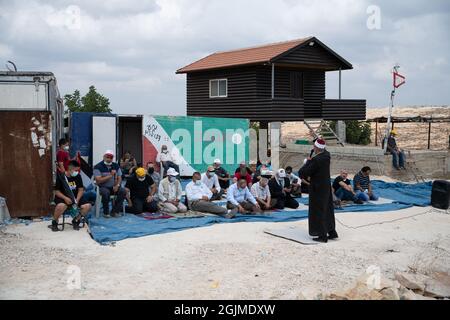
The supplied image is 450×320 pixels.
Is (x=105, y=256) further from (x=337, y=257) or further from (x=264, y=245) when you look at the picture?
(x=337, y=257)

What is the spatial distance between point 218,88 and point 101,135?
10436 mm

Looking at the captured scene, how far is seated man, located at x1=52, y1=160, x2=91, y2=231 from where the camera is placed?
9.44 metres

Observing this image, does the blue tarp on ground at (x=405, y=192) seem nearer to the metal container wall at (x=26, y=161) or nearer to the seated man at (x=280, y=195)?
the seated man at (x=280, y=195)

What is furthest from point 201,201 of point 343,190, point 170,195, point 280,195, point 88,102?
point 88,102

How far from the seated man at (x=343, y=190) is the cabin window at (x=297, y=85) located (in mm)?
11779

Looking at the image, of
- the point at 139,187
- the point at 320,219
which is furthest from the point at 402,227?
the point at 139,187

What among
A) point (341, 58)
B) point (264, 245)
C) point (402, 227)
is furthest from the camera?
point (341, 58)

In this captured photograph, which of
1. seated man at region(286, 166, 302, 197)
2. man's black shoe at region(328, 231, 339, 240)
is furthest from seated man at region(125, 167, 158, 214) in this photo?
seated man at region(286, 166, 302, 197)

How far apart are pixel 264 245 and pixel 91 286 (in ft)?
10.7

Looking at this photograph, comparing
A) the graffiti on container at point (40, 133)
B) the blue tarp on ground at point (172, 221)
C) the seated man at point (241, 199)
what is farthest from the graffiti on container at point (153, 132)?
the graffiti on container at point (40, 133)

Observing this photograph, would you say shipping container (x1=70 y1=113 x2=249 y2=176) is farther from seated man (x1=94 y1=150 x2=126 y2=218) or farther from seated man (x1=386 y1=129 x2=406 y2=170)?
seated man (x1=386 y1=129 x2=406 y2=170)

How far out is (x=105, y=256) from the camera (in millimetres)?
7773

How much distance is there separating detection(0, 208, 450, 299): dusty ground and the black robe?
357 millimetres

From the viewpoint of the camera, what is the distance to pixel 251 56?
929 inches
